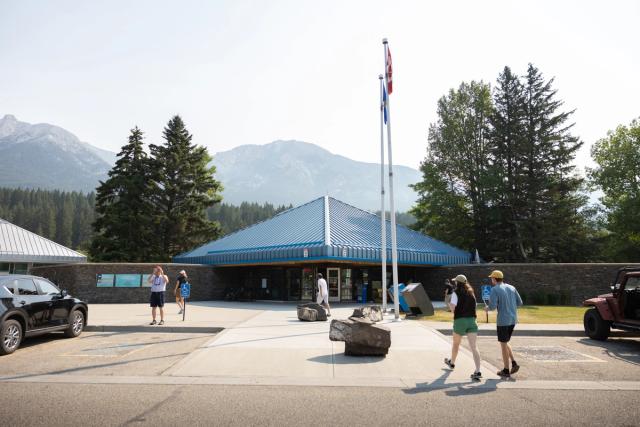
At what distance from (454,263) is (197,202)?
92.8 feet

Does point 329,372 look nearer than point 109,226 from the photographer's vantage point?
Yes

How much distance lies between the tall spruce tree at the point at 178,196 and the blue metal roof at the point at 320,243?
1012 cm

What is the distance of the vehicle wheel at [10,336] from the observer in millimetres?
9641

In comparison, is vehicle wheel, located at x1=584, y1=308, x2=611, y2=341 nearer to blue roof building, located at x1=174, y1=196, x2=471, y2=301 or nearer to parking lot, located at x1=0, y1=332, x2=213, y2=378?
parking lot, located at x1=0, y1=332, x2=213, y2=378

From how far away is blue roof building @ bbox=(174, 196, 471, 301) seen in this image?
26.2 m

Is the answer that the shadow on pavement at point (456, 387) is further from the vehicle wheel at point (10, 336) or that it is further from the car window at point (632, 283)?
the vehicle wheel at point (10, 336)

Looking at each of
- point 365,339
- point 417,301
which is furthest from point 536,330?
point 365,339

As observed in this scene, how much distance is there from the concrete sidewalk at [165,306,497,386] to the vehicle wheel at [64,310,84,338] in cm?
439

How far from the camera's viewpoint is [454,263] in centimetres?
3139

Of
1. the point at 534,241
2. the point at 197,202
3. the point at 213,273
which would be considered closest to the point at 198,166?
the point at 197,202

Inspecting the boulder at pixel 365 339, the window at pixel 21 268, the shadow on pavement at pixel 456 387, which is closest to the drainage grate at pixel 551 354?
the shadow on pavement at pixel 456 387

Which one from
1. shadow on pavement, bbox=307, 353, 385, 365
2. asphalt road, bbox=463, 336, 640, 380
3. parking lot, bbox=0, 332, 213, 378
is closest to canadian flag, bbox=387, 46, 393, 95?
asphalt road, bbox=463, 336, 640, 380

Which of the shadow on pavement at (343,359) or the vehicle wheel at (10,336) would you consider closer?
the shadow on pavement at (343,359)

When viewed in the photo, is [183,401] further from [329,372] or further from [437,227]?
[437,227]
